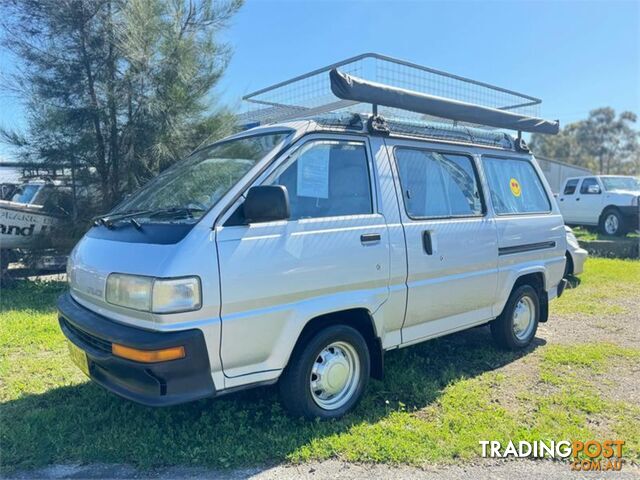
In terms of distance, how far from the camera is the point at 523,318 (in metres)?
5.28

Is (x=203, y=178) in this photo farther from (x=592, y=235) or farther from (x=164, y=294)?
(x=592, y=235)

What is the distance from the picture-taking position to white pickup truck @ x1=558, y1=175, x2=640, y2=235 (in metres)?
14.5

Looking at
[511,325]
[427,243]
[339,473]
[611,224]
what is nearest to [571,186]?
[611,224]

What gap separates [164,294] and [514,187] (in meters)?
3.88

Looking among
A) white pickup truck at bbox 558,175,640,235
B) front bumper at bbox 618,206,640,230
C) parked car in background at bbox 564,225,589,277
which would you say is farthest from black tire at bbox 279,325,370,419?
front bumper at bbox 618,206,640,230

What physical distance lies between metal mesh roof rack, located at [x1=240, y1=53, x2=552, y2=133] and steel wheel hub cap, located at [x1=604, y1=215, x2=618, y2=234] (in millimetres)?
9637

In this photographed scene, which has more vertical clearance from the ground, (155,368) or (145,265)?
(145,265)

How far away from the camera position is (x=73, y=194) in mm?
8484

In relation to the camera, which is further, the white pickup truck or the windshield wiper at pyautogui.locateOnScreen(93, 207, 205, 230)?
the white pickup truck

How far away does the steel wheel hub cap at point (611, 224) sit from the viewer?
48.5 feet

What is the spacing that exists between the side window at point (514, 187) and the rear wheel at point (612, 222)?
1112 cm

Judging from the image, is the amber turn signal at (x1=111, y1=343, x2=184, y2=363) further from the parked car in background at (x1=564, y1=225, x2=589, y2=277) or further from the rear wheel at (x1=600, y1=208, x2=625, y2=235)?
the rear wheel at (x1=600, y1=208, x2=625, y2=235)

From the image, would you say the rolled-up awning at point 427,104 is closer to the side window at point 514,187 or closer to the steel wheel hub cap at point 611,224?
the side window at point 514,187

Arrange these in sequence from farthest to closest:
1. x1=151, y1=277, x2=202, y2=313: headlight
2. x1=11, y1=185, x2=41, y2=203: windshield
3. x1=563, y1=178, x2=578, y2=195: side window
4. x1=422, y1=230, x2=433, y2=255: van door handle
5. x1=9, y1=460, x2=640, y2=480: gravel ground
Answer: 1. x1=563, y1=178, x2=578, y2=195: side window
2. x1=11, y1=185, x2=41, y2=203: windshield
3. x1=422, y1=230, x2=433, y2=255: van door handle
4. x1=9, y1=460, x2=640, y2=480: gravel ground
5. x1=151, y1=277, x2=202, y2=313: headlight
